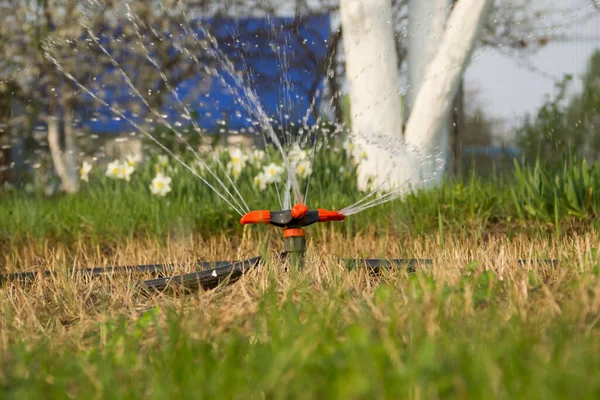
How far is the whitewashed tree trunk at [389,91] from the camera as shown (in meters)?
3.79

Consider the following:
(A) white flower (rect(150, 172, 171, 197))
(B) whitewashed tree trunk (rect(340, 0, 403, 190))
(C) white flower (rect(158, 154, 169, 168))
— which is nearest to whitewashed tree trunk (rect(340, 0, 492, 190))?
(B) whitewashed tree trunk (rect(340, 0, 403, 190))

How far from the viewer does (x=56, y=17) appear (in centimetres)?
698

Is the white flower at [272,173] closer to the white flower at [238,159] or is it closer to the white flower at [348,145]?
the white flower at [238,159]

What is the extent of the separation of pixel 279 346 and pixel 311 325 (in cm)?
14

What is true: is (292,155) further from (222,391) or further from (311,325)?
(222,391)

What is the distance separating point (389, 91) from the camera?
398 centimetres

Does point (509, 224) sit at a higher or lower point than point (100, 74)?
lower

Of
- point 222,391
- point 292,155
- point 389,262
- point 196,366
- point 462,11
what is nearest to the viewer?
point 222,391

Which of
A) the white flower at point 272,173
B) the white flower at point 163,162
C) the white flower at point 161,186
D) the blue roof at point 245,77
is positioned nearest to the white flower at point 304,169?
the white flower at point 272,173

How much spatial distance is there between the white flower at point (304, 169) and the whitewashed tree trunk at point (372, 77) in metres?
0.34

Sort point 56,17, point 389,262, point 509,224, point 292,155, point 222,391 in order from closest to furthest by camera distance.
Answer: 1. point 222,391
2. point 389,262
3. point 509,224
4. point 292,155
5. point 56,17

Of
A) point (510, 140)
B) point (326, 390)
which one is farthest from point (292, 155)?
point (326, 390)

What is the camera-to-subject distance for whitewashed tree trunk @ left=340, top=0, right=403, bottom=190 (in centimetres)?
382

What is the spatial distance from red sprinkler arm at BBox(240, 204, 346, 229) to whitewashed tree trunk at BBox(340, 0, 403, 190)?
5.36 ft
